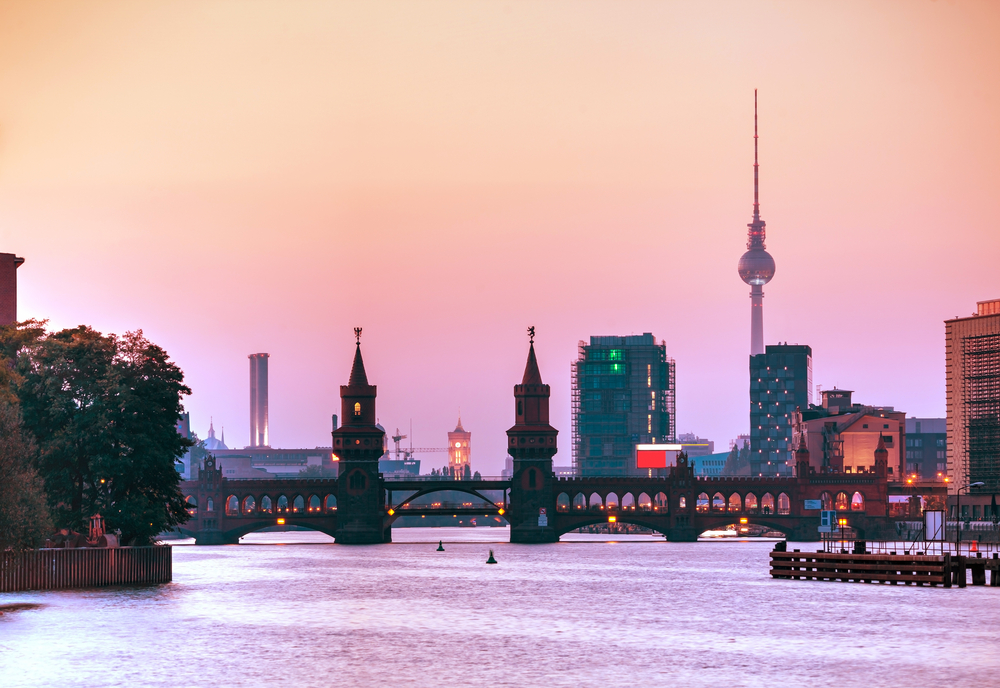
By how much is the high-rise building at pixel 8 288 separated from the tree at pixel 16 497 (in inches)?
1959

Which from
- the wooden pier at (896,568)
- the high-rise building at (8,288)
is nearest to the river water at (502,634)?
the wooden pier at (896,568)

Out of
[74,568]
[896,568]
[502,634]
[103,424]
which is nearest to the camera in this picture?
[502,634]

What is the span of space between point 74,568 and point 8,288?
4741cm

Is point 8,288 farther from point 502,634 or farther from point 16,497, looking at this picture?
point 502,634

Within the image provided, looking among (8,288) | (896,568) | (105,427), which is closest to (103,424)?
(105,427)

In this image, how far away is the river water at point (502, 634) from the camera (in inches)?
2264

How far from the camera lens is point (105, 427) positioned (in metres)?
101

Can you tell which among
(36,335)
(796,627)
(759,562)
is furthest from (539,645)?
(759,562)

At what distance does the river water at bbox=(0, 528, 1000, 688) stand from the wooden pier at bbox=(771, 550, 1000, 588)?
143 cm

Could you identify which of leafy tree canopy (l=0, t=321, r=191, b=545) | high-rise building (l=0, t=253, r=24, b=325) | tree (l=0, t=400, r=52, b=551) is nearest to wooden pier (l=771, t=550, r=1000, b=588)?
leafy tree canopy (l=0, t=321, r=191, b=545)

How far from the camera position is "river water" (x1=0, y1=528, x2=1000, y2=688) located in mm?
57500

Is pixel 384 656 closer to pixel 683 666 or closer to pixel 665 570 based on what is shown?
pixel 683 666

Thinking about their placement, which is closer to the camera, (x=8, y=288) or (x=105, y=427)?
(x=105, y=427)

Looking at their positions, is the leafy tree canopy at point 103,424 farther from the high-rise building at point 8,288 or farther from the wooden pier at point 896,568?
the wooden pier at point 896,568
